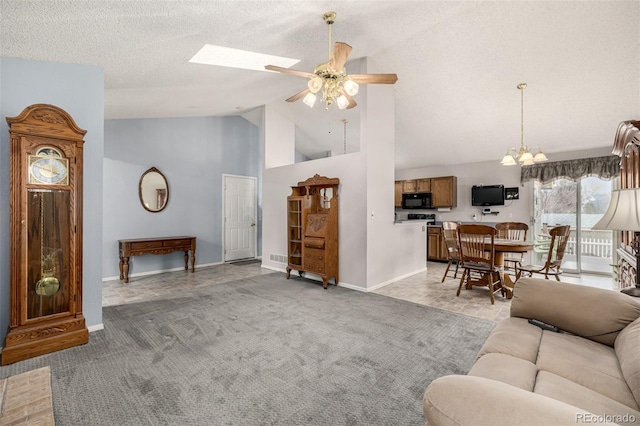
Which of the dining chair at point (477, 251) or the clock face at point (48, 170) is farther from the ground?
the clock face at point (48, 170)

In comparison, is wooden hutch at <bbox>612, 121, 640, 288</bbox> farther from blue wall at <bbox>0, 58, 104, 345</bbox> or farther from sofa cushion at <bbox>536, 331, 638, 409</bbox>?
blue wall at <bbox>0, 58, 104, 345</bbox>

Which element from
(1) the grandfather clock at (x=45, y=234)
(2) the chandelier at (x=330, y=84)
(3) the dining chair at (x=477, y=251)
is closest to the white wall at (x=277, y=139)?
(2) the chandelier at (x=330, y=84)

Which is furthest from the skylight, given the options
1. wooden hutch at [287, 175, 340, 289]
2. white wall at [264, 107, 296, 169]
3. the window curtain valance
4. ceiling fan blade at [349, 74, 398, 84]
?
the window curtain valance

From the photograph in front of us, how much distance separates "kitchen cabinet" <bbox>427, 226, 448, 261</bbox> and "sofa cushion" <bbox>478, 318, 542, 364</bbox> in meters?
5.13

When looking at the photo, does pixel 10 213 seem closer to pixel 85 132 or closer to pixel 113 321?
pixel 85 132

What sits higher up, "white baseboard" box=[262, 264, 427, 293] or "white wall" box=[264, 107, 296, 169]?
"white wall" box=[264, 107, 296, 169]

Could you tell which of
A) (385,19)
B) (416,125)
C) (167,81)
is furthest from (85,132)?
(416,125)

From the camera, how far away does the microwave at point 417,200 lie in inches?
287

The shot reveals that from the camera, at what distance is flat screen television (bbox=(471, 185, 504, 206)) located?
628 centimetres

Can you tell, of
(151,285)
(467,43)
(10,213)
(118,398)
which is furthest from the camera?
(151,285)

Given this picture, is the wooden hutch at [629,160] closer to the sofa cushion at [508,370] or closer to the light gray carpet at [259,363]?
the light gray carpet at [259,363]

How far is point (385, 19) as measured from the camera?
3.13 metres

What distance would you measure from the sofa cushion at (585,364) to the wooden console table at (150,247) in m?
5.41

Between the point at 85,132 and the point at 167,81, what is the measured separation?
1382mm
